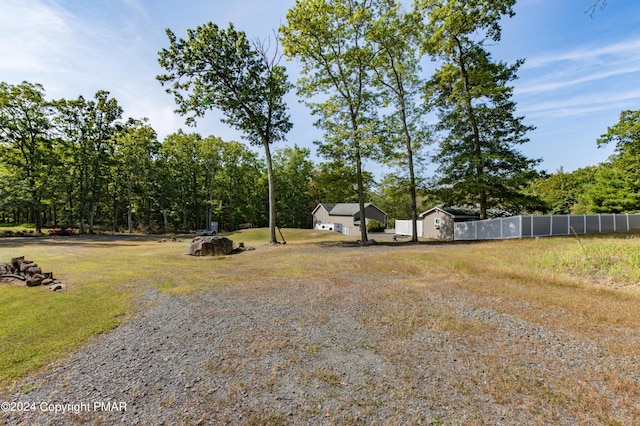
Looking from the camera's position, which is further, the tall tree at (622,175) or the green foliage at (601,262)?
the tall tree at (622,175)

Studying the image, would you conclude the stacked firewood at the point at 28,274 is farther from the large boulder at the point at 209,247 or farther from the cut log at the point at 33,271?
the large boulder at the point at 209,247

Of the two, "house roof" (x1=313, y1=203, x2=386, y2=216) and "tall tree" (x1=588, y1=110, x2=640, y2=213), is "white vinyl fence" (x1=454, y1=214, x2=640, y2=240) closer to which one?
"tall tree" (x1=588, y1=110, x2=640, y2=213)

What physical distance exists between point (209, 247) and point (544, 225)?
67.8 ft

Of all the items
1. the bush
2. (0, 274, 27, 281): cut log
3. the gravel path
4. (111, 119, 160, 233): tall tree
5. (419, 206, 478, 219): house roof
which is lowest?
the gravel path

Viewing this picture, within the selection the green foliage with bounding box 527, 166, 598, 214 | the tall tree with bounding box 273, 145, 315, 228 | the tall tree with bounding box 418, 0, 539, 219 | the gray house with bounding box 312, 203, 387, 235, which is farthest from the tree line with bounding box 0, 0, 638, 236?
the tall tree with bounding box 273, 145, 315, 228

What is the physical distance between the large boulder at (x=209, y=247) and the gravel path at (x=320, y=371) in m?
9.50

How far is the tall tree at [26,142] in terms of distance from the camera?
26812mm

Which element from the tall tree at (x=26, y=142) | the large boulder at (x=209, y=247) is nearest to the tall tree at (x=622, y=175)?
the large boulder at (x=209, y=247)

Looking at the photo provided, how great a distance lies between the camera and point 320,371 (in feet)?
11.6

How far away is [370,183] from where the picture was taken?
20.1m

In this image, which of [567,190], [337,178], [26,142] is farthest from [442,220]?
[26,142]

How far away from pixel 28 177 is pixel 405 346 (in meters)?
40.5

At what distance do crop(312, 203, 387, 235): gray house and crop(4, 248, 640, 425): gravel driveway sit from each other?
30811 mm

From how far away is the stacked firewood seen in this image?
24.7 feet
